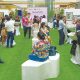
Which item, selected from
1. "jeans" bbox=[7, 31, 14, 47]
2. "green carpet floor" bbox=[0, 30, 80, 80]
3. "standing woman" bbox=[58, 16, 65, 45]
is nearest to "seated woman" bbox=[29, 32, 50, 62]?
"green carpet floor" bbox=[0, 30, 80, 80]

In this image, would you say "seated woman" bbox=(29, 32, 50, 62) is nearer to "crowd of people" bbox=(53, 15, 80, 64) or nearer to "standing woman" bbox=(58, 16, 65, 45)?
"crowd of people" bbox=(53, 15, 80, 64)

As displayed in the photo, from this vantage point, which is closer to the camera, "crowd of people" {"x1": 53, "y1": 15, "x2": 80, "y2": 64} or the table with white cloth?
the table with white cloth

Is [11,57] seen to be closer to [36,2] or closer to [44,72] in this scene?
[44,72]

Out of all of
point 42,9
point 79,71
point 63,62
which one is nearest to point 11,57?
point 63,62

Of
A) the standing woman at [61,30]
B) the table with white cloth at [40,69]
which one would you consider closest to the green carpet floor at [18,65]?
the table with white cloth at [40,69]

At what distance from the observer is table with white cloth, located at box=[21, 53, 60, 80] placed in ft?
29.1

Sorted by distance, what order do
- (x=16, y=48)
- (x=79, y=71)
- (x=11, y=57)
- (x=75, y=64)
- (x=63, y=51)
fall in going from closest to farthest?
(x=79, y=71) → (x=75, y=64) → (x=11, y=57) → (x=63, y=51) → (x=16, y=48)

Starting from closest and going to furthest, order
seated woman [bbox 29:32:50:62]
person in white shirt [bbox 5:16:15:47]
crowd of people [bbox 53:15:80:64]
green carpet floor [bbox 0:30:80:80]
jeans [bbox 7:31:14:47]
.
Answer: seated woman [bbox 29:32:50:62] < green carpet floor [bbox 0:30:80:80] < crowd of people [bbox 53:15:80:64] < person in white shirt [bbox 5:16:15:47] < jeans [bbox 7:31:14:47]

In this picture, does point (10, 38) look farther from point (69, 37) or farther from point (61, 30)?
point (69, 37)

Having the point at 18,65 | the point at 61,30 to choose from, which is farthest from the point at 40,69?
the point at 61,30

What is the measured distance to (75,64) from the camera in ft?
40.2

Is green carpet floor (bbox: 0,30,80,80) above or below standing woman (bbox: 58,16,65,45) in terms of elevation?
below

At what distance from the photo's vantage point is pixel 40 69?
9062 mm

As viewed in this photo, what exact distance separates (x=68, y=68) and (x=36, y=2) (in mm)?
26168
